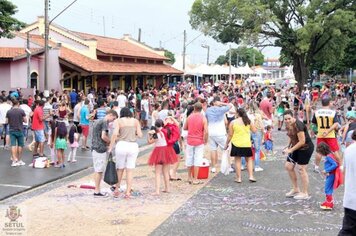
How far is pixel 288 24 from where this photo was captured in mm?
38906

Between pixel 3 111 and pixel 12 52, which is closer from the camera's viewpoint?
pixel 3 111

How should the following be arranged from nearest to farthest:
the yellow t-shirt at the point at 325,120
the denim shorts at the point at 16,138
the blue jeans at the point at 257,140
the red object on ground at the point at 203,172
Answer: the yellow t-shirt at the point at 325,120 < the red object on ground at the point at 203,172 < the blue jeans at the point at 257,140 < the denim shorts at the point at 16,138

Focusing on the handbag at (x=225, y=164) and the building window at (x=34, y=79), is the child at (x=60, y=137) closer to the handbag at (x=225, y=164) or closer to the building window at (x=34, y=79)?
the handbag at (x=225, y=164)

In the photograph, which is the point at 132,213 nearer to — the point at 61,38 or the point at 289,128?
the point at 289,128

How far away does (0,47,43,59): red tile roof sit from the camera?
84.0ft

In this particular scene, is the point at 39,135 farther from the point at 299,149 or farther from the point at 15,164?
the point at 299,149

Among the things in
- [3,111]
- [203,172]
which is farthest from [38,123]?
[203,172]

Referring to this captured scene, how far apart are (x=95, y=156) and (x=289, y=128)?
11.3 ft

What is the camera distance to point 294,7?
37719mm

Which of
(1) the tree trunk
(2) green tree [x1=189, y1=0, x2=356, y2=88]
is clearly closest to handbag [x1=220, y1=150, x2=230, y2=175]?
(2) green tree [x1=189, y1=0, x2=356, y2=88]

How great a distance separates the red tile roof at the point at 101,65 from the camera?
2958 cm
